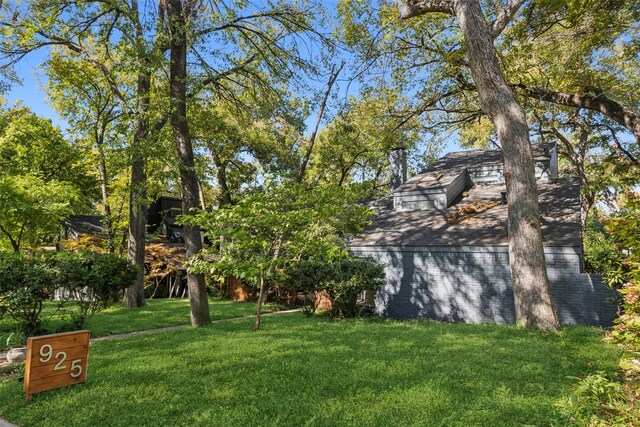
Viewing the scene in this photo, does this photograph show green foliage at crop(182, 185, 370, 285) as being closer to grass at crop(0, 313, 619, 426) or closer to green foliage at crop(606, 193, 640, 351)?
grass at crop(0, 313, 619, 426)

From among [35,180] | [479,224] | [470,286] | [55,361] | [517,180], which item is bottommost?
[55,361]

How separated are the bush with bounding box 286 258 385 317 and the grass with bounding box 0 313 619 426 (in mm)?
3746

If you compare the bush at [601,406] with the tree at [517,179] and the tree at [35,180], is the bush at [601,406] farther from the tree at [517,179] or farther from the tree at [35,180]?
the tree at [35,180]

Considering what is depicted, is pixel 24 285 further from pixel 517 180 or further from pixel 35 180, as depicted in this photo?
pixel 517 180

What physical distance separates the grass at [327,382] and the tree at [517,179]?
885 millimetres

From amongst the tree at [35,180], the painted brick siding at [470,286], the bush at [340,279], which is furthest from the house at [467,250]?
the tree at [35,180]

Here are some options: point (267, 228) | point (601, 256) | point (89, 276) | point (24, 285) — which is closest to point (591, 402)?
point (267, 228)

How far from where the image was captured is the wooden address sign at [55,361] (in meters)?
4.93

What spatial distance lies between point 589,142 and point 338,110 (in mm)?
17108

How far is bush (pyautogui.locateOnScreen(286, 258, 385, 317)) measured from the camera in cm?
1177

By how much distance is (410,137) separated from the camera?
18.3 m

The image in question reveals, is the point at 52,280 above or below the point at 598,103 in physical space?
below

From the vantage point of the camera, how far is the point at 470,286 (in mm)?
12117

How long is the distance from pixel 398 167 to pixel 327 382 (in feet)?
48.9
